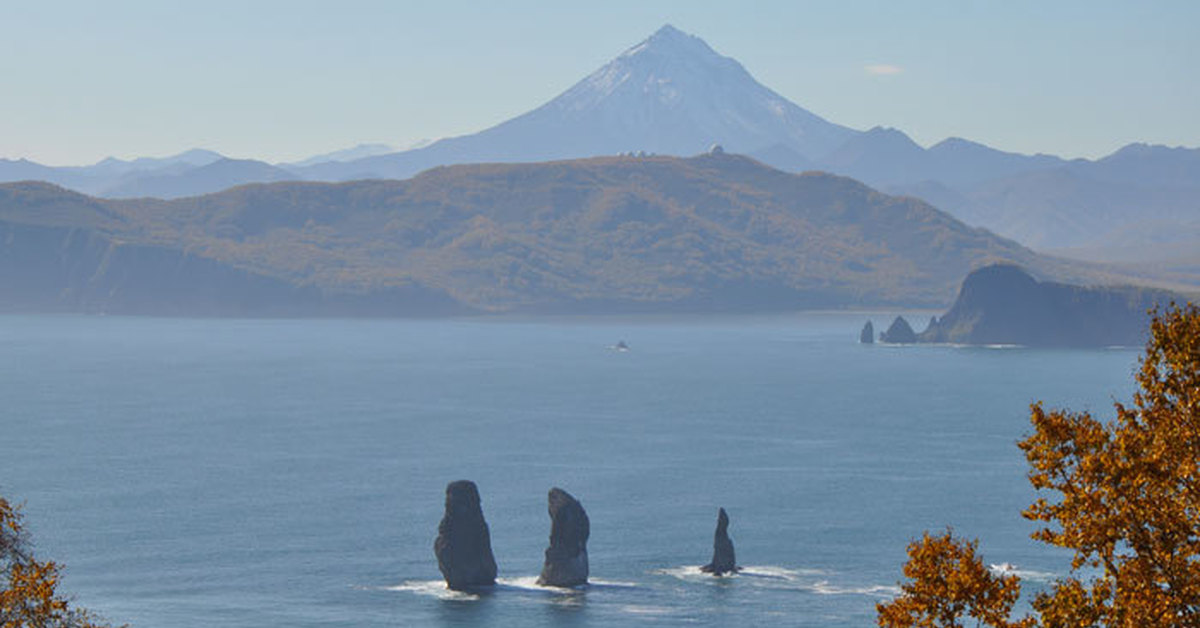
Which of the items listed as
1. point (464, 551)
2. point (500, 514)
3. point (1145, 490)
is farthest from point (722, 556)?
point (1145, 490)

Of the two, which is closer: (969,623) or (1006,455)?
(969,623)

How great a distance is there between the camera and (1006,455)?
172125 mm

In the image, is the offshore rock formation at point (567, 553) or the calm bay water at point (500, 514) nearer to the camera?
the calm bay water at point (500, 514)

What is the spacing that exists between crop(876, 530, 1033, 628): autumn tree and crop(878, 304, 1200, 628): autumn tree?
19mm

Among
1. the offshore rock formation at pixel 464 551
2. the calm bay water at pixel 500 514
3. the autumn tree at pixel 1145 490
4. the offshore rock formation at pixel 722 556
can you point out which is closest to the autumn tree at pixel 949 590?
the autumn tree at pixel 1145 490

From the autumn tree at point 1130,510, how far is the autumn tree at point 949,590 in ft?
0.06

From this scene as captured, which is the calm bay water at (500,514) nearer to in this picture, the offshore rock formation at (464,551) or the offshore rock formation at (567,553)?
the offshore rock formation at (464,551)

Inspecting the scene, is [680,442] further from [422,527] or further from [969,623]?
[969,623]

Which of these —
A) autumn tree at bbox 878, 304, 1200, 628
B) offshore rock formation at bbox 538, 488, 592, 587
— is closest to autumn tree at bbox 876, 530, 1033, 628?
autumn tree at bbox 878, 304, 1200, 628

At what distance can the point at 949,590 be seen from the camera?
24.1 meters

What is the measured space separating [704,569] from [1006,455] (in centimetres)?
7351

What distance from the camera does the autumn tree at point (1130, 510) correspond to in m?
23.6

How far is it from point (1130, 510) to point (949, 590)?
274 cm

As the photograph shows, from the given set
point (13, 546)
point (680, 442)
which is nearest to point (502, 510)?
point (680, 442)
